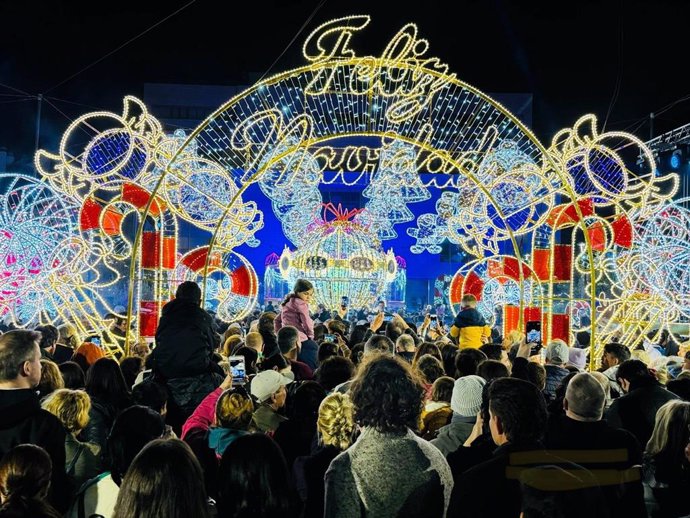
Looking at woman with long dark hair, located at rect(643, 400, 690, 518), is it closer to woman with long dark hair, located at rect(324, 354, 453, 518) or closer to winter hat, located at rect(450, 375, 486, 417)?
winter hat, located at rect(450, 375, 486, 417)

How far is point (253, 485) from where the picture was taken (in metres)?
3.02

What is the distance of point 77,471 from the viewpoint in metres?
4.54

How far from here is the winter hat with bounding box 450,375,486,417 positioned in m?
4.67

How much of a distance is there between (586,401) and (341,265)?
748 inches

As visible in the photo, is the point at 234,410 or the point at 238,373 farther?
the point at 238,373

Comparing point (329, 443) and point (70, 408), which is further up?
point (70, 408)

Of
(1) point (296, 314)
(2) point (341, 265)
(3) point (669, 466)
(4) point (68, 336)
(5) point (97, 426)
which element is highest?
(2) point (341, 265)

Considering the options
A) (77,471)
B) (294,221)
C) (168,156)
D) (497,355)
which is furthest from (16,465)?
(294,221)

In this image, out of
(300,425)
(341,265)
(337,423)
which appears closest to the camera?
(337,423)

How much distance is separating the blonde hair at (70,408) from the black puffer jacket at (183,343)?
1.87m

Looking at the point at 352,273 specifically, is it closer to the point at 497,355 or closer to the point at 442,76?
the point at 442,76

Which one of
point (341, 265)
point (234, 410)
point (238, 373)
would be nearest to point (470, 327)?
point (238, 373)

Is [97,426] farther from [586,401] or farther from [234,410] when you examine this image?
[586,401]

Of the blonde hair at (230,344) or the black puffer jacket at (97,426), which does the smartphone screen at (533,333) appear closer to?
the blonde hair at (230,344)
